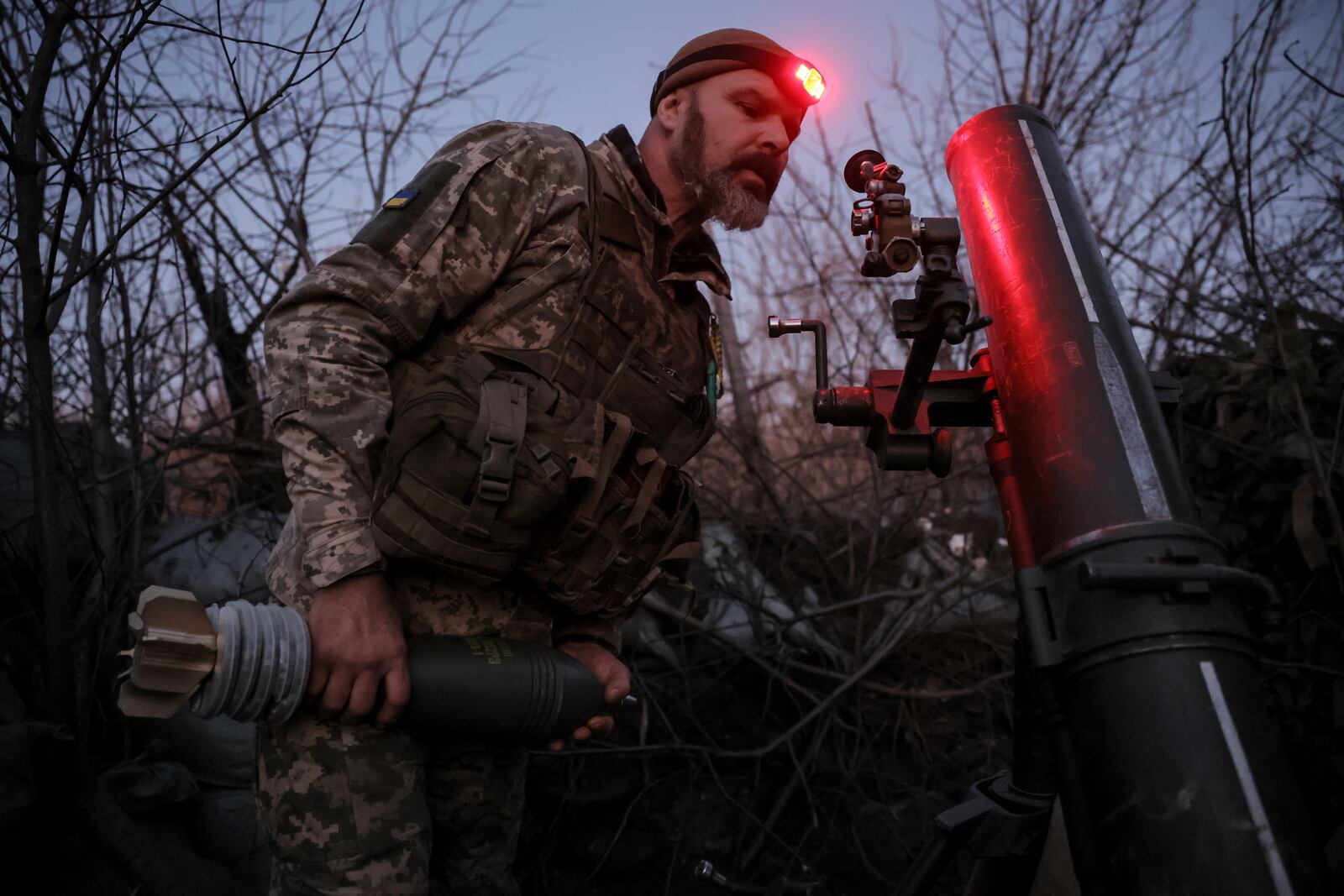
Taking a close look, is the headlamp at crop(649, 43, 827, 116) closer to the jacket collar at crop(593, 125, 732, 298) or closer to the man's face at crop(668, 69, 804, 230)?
the man's face at crop(668, 69, 804, 230)

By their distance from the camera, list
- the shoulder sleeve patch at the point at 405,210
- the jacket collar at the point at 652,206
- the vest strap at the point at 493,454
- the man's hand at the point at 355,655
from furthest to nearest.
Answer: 1. the jacket collar at the point at 652,206
2. the shoulder sleeve patch at the point at 405,210
3. the vest strap at the point at 493,454
4. the man's hand at the point at 355,655

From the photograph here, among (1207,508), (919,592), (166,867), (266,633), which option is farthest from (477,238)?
(1207,508)

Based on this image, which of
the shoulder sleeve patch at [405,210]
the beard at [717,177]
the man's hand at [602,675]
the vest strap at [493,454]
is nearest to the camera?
the vest strap at [493,454]

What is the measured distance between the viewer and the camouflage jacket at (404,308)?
1487 mm

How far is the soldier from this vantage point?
4.77 feet

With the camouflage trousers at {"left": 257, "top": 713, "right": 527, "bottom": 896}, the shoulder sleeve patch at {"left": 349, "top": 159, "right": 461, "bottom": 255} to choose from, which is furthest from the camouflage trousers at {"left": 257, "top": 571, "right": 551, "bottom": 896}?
the shoulder sleeve patch at {"left": 349, "top": 159, "right": 461, "bottom": 255}

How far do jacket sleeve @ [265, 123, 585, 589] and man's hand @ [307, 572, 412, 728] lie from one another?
4cm

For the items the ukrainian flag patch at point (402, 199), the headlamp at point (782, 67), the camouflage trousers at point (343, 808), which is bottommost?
the camouflage trousers at point (343, 808)

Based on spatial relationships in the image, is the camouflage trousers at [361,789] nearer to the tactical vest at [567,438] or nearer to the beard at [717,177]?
the tactical vest at [567,438]

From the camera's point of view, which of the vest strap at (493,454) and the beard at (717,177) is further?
the beard at (717,177)

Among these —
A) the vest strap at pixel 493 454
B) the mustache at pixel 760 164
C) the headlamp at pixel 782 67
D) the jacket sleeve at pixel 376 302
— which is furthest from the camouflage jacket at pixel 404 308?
the headlamp at pixel 782 67

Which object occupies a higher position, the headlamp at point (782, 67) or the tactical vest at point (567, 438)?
the headlamp at point (782, 67)

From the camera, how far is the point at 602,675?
1.81 m

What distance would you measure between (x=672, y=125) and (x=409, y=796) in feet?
5.48
